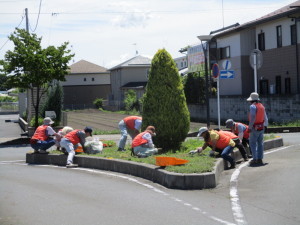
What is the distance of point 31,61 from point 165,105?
10784 millimetres

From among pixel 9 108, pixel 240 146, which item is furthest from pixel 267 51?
pixel 9 108

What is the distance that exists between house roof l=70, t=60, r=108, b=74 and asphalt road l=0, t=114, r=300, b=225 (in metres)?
62.7

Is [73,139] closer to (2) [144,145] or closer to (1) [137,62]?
(2) [144,145]

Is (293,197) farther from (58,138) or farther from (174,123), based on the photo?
(58,138)

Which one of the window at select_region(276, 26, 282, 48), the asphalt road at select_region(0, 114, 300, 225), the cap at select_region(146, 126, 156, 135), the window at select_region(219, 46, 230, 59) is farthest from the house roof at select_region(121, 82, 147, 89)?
the asphalt road at select_region(0, 114, 300, 225)

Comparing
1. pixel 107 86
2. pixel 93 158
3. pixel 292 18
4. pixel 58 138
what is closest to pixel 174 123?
pixel 93 158

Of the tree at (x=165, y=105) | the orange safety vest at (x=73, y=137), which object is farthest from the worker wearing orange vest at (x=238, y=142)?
the orange safety vest at (x=73, y=137)

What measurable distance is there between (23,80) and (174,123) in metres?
11.5

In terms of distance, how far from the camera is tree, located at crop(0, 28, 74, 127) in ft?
77.4

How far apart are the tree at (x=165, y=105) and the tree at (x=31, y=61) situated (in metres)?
10.1

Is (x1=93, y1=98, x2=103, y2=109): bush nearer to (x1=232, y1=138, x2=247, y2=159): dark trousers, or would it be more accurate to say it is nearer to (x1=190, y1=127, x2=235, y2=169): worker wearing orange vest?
(x1=232, y1=138, x2=247, y2=159): dark trousers

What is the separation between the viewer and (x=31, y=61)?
2341 cm

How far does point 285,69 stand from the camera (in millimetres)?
30766

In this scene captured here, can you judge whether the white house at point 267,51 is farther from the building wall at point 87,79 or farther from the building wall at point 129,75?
the building wall at point 87,79
